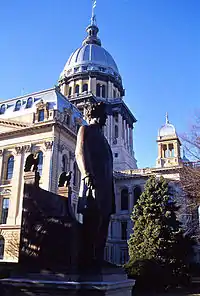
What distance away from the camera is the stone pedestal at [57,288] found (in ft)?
20.4

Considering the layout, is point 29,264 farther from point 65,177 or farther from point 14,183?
point 14,183

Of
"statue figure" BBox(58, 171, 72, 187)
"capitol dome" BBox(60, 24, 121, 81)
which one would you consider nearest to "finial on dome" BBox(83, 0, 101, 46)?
"capitol dome" BBox(60, 24, 121, 81)

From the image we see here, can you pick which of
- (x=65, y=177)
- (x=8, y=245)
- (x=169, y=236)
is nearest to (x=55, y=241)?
→ (x=65, y=177)

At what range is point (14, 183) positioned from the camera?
37031 millimetres

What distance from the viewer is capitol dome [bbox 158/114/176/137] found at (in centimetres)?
5228

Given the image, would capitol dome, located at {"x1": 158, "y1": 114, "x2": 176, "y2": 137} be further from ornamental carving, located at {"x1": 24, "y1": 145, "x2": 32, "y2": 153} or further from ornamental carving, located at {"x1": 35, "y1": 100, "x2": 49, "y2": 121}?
ornamental carving, located at {"x1": 24, "y1": 145, "x2": 32, "y2": 153}

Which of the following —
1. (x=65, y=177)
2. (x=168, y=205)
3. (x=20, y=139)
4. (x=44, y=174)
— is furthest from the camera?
(x=20, y=139)

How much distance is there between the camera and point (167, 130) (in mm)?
52938

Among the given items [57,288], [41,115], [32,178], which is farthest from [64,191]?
[41,115]

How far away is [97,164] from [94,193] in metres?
0.74

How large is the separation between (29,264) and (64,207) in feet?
5.03

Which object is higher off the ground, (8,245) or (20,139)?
(20,139)

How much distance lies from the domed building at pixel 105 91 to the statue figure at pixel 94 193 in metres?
54.5

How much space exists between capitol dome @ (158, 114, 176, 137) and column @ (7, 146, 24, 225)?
2458 centimetres
